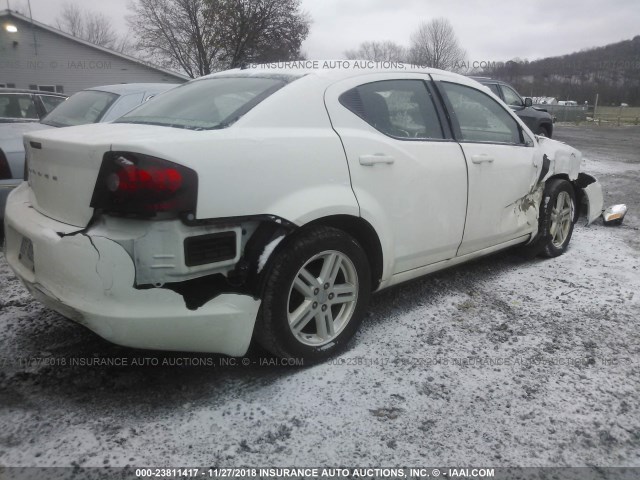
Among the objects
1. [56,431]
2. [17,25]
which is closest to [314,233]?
[56,431]

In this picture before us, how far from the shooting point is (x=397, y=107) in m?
2.89

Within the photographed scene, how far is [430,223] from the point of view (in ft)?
9.63

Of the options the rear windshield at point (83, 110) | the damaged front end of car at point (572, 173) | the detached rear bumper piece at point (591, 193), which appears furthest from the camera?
the rear windshield at point (83, 110)

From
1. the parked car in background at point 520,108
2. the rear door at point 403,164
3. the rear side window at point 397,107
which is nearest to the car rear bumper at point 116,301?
the rear door at point 403,164

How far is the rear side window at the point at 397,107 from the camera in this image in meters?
2.68

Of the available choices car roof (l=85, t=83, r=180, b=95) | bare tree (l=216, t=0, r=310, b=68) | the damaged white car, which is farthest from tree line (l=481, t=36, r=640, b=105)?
the damaged white car

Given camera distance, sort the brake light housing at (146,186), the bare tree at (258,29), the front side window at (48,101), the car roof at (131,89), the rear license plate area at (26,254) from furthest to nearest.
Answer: the bare tree at (258,29), the front side window at (48,101), the car roof at (131,89), the rear license plate area at (26,254), the brake light housing at (146,186)

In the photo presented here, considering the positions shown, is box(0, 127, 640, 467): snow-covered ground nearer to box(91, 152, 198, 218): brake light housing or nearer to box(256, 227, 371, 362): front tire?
box(256, 227, 371, 362): front tire

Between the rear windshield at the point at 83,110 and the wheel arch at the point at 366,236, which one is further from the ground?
the rear windshield at the point at 83,110

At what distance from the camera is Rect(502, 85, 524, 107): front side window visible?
455 inches

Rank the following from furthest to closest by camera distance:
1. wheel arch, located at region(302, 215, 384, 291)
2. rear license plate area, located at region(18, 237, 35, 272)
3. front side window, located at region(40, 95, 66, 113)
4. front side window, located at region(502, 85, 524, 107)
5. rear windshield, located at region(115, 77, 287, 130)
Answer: front side window, located at region(502, 85, 524, 107) → front side window, located at region(40, 95, 66, 113) → wheel arch, located at region(302, 215, 384, 291) → rear windshield, located at region(115, 77, 287, 130) → rear license plate area, located at region(18, 237, 35, 272)

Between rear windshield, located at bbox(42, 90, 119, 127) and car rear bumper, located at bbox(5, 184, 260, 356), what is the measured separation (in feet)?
10.8

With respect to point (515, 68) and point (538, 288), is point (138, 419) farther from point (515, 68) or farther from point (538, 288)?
point (515, 68)

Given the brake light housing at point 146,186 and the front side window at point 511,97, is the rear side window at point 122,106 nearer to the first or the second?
the brake light housing at point 146,186
